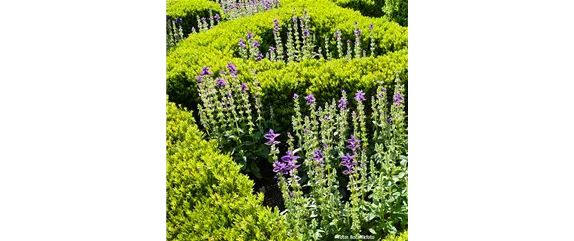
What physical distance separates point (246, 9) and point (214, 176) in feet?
22.2

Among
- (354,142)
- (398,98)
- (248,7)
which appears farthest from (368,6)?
(354,142)

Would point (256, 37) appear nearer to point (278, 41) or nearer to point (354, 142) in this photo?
point (278, 41)

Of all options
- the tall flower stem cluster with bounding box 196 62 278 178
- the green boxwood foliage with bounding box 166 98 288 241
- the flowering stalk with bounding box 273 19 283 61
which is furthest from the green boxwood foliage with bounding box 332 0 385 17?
the green boxwood foliage with bounding box 166 98 288 241

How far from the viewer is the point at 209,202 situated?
420 centimetres

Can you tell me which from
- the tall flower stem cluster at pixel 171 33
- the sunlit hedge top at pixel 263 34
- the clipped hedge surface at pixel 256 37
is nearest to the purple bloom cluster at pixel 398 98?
the clipped hedge surface at pixel 256 37

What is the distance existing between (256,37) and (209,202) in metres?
4.53

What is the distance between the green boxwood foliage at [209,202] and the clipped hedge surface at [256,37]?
184 cm

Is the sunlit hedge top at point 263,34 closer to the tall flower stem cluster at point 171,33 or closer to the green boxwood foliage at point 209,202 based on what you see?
the tall flower stem cluster at point 171,33

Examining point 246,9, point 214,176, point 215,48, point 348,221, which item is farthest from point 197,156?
point 246,9

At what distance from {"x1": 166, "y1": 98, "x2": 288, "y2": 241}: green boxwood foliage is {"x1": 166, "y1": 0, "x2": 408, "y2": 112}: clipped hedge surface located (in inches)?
72.4

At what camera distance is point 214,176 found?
14.8 feet

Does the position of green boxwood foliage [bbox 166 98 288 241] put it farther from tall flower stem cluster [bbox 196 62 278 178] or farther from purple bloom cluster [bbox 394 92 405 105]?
purple bloom cluster [bbox 394 92 405 105]
